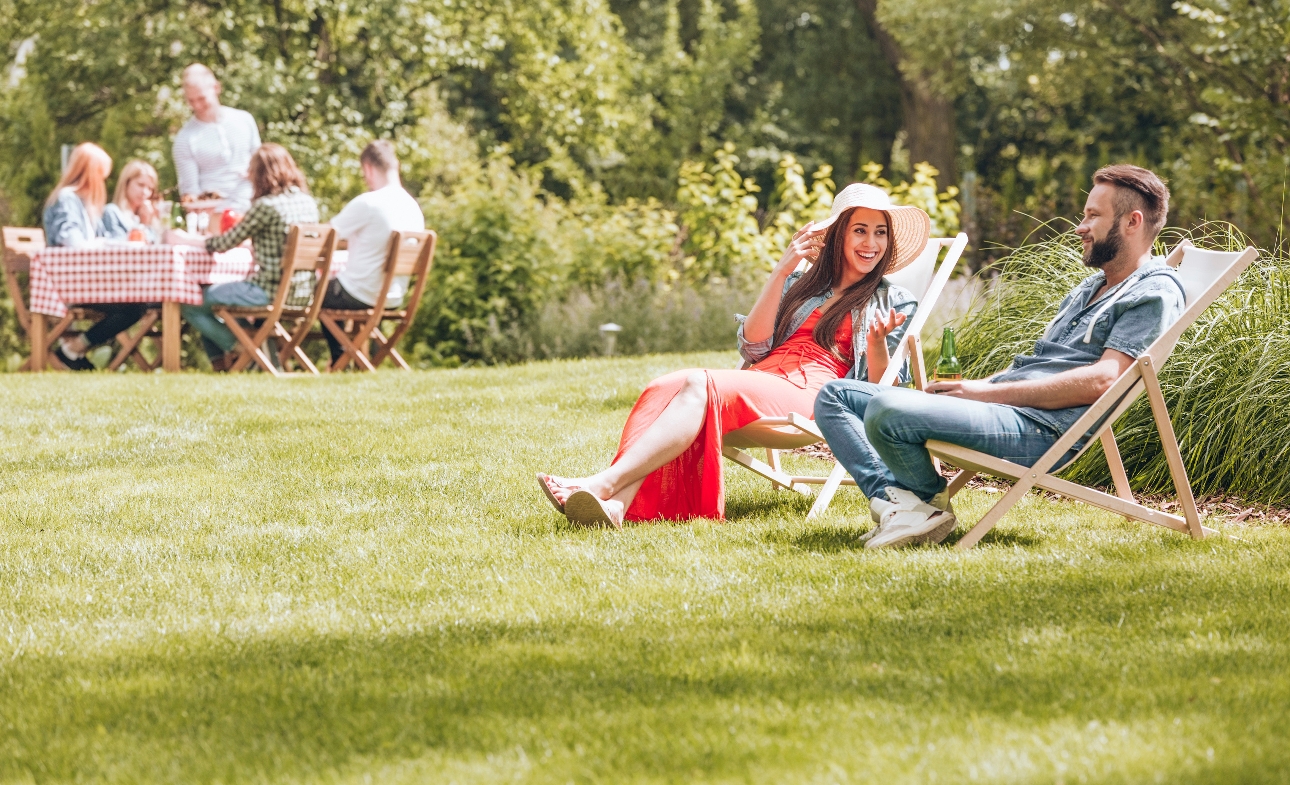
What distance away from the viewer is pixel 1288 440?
5.08m

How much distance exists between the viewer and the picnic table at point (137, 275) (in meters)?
9.39

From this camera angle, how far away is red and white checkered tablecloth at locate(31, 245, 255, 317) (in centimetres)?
939

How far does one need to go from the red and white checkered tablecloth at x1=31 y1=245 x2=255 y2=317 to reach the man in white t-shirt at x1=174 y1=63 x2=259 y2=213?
850 mm

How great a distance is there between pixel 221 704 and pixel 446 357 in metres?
8.84

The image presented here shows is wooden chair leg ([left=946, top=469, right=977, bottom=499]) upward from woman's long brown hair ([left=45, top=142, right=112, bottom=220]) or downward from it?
downward

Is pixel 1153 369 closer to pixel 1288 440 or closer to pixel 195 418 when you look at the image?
pixel 1288 440

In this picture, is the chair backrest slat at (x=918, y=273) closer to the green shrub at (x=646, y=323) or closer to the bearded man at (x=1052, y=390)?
the bearded man at (x=1052, y=390)

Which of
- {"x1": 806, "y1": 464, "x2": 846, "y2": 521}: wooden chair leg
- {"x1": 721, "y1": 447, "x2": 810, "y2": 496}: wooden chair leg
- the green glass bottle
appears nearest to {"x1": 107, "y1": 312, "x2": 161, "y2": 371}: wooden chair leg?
{"x1": 721, "y1": 447, "x2": 810, "y2": 496}: wooden chair leg

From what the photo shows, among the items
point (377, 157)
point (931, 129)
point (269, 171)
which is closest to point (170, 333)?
point (269, 171)

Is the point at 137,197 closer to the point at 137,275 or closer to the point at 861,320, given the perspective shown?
the point at 137,275

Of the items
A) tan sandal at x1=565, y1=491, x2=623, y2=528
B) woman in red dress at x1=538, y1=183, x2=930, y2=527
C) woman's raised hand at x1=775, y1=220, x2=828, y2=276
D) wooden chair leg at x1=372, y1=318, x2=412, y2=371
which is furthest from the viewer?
wooden chair leg at x1=372, y1=318, x2=412, y2=371

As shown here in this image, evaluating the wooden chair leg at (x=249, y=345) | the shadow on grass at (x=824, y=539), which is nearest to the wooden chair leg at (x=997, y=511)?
the shadow on grass at (x=824, y=539)

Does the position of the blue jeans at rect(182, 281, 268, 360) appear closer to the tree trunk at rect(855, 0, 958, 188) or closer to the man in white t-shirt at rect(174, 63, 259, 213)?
the man in white t-shirt at rect(174, 63, 259, 213)

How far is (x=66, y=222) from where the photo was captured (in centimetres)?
986
